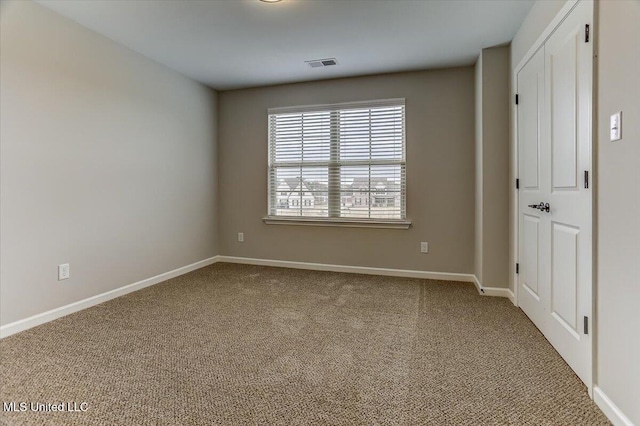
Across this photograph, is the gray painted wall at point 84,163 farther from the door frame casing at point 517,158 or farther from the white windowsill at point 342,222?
the door frame casing at point 517,158

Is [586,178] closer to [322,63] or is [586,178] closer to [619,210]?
[619,210]

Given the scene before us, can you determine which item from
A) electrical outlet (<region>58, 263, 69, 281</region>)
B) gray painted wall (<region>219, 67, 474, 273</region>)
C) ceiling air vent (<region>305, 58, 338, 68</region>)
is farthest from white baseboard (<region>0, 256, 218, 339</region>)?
ceiling air vent (<region>305, 58, 338, 68</region>)

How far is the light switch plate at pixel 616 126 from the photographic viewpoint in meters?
1.44

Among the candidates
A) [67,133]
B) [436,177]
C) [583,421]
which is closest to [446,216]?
[436,177]

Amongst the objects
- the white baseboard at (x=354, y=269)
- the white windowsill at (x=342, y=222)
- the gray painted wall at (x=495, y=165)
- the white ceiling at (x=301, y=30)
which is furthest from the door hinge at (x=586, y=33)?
the white baseboard at (x=354, y=269)

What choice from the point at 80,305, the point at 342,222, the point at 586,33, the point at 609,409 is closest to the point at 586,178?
the point at 586,33

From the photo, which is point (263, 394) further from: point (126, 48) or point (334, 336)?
point (126, 48)

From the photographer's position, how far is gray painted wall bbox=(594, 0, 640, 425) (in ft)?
4.39

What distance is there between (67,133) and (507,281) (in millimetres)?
4112

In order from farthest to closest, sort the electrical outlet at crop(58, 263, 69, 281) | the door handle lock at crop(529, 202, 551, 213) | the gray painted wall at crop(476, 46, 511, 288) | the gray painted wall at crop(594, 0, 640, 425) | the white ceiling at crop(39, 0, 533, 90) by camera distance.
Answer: the gray painted wall at crop(476, 46, 511, 288) → the electrical outlet at crop(58, 263, 69, 281) → the white ceiling at crop(39, 0, 533, 90) → the door handle lock at crop(529, 202, 551, 213) → the gray painted wall at crop(594, 0, 640, 425)

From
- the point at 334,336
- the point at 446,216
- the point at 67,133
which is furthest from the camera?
the point at 446,216

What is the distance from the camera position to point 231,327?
248 centimetres

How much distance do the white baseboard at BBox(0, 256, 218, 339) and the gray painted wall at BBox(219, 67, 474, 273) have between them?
1.06 metres

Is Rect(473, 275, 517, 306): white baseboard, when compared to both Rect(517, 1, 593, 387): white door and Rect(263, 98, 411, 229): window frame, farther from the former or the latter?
Rect(263, 98, 411, 229): window frame
